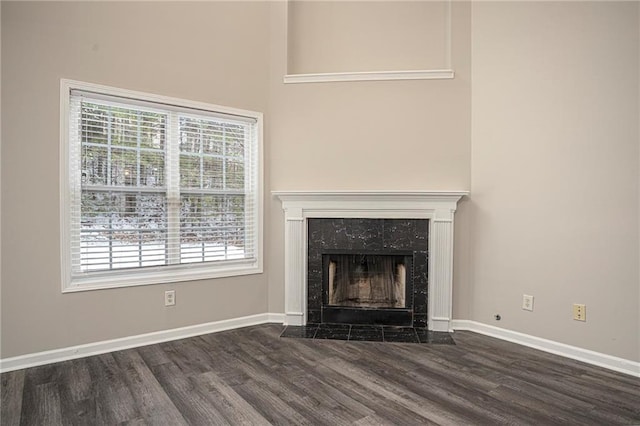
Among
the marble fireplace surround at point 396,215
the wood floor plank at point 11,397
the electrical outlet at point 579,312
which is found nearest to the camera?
the wood floor plank at point 11,397

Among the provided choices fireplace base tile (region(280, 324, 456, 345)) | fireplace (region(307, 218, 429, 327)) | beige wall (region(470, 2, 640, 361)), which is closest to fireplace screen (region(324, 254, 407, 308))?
fireplace (region(307, 218, 429, 327))

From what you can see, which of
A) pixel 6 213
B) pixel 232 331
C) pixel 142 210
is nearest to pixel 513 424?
pixel 232 331

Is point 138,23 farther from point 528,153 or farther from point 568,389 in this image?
point 568,389

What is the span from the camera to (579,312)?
2742mm

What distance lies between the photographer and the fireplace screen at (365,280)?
352 centimetres

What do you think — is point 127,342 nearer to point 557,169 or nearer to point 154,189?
point 154,189

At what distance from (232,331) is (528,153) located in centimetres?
301

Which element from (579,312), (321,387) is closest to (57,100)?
(321,387)

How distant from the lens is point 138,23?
9.60ft

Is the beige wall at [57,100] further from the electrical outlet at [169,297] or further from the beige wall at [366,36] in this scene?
the beige wall at [366,36]

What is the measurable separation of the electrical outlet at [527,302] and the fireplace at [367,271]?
798 mm

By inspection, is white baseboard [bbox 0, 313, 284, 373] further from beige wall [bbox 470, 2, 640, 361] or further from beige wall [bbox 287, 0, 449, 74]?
beige wall [bbox 287, 0, 449, 74]

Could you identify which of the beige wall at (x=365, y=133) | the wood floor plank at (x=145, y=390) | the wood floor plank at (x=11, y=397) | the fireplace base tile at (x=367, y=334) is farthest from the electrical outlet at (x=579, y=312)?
the wood floor plank at (x=11, y=397)

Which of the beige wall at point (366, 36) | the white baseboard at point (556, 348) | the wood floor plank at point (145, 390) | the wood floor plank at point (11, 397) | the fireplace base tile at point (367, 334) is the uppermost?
the beige wall at point (366, 36)
